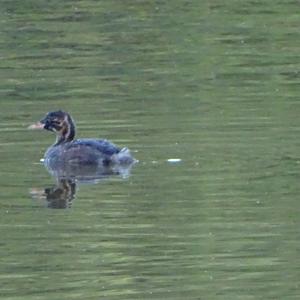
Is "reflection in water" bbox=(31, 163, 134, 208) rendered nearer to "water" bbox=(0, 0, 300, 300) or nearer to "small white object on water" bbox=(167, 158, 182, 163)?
"water" bbox=(0, 0, 300, 300)

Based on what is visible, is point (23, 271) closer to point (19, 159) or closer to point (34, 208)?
point (34, 208)

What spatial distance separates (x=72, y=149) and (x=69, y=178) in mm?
618

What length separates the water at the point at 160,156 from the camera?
39.8 ft

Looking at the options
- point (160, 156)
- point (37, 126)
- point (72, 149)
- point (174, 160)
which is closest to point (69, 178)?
point (72, 149)

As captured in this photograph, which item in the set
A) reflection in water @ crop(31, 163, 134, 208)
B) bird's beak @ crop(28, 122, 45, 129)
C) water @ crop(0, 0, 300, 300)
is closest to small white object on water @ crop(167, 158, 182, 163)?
water @ crop(0, 0, 300, 300)

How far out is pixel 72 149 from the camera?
17.0m

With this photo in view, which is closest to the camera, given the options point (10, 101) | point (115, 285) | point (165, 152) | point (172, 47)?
point (115, 285)

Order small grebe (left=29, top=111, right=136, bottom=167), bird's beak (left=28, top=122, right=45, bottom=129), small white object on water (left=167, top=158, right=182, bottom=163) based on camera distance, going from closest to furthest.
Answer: small white object on water (left=167, top=158, right=182, bottom=163)
small grebe (left=29, top=111, right=136, bottom=167)
bird's beak (left=28, top=122, right=45, bottom=129)

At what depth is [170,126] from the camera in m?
17.5

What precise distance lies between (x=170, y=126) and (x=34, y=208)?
319 centimetres

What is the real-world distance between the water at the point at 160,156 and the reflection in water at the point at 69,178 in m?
0.08

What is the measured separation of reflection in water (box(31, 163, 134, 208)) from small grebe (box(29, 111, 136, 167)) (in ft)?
0.17

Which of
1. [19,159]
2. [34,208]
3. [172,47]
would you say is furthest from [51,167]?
[172,47]

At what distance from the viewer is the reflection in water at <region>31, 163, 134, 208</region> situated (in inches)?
593
